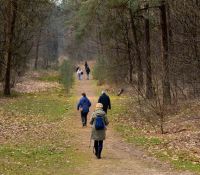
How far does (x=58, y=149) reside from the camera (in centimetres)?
1842

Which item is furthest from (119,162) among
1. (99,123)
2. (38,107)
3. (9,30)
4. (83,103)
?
(9,30)

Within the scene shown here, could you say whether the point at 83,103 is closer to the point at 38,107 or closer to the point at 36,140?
the point at 36,140

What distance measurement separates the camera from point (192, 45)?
2870 centimetres

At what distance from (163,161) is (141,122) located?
9.92m

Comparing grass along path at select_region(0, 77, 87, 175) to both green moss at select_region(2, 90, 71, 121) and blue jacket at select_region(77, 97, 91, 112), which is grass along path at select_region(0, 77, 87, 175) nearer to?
green moss at select_region(2, 90, 71, 121)

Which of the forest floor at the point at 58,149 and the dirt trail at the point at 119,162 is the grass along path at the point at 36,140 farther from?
the dirt trail at the point at 119,162

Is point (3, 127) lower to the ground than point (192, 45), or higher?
lower

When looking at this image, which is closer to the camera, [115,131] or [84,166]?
[84,166]

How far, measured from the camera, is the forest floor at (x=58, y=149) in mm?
14836

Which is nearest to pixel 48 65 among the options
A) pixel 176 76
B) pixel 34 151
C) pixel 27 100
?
pixel 27 100

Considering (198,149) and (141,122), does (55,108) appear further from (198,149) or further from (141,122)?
(198,149)

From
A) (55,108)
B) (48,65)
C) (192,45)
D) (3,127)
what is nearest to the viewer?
(3,127)

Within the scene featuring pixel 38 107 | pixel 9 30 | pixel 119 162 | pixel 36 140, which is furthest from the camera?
pixel 9 30

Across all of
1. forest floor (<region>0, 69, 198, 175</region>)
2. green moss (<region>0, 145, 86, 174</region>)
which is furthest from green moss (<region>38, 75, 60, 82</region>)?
green moss (<region>0, 145, 86, 174</region>)
